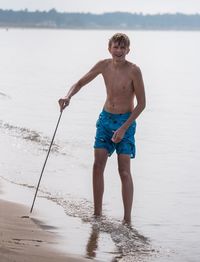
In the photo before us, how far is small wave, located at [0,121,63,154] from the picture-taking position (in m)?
13.0

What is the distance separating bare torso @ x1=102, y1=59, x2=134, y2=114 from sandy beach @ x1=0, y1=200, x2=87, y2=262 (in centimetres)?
130

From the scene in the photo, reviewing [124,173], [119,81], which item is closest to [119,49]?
[119,81]

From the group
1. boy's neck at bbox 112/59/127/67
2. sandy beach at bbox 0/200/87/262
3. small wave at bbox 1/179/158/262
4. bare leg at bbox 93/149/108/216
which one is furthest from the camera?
bare leg at bbox 93/149/108/216

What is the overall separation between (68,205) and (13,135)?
568 centimetres

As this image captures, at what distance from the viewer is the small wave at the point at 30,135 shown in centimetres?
1300

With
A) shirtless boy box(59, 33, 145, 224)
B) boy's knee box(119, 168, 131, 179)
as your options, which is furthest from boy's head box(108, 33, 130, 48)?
boy's knee box(119, 168, 131, 179)

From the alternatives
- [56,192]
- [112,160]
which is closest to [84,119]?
[112,160]

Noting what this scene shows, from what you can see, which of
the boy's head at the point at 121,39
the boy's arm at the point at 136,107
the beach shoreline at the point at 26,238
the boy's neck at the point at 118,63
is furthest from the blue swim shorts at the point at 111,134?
the beach shoreline at the point at 26,238

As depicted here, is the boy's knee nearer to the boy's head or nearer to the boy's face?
the boy's face

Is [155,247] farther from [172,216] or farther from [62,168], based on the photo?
[62,168]

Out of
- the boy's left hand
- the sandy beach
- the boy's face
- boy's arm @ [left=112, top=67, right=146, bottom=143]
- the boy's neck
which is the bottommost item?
the sandy beach

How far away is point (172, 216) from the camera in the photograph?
8.32 meters

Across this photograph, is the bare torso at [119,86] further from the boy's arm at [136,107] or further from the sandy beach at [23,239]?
the sandy beach at [23,239]

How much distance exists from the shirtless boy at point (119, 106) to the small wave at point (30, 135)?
212 inches
